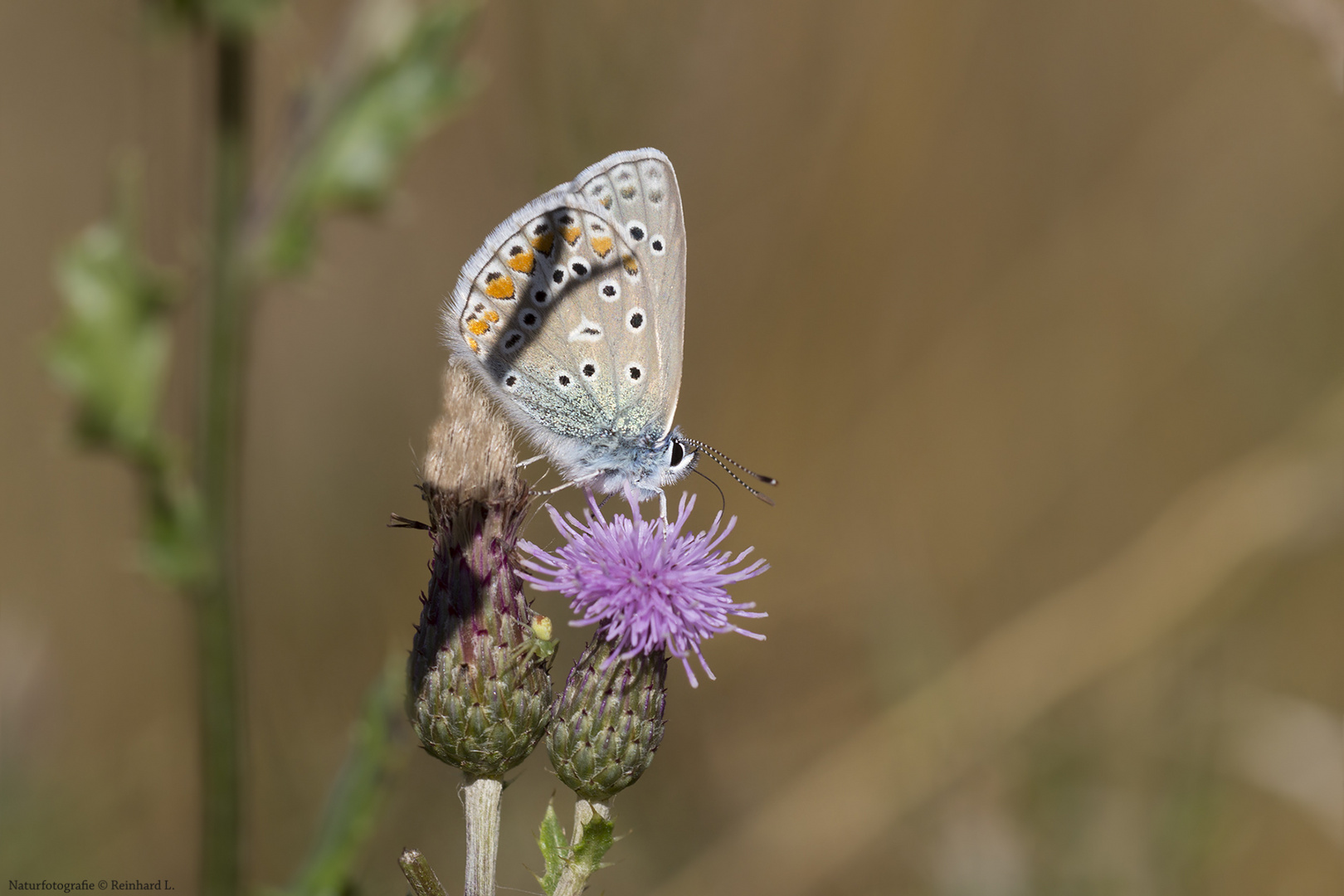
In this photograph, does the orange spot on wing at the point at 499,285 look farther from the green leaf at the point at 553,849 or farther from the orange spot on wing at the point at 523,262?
the green leaf at the point at 553,849

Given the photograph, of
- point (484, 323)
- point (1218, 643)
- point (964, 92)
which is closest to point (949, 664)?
point (1218, 643)

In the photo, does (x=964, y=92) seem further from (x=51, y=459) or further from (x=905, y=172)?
(x=51, y=459)

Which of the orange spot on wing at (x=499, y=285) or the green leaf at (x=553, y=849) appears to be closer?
the green leaf at (x=553, y=849)

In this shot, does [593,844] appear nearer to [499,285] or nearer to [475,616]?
[475,616]

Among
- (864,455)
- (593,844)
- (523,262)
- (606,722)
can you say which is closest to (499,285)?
(523,262)

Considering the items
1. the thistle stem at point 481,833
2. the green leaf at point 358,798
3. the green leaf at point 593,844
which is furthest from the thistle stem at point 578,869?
the green leaf at point 358,798
